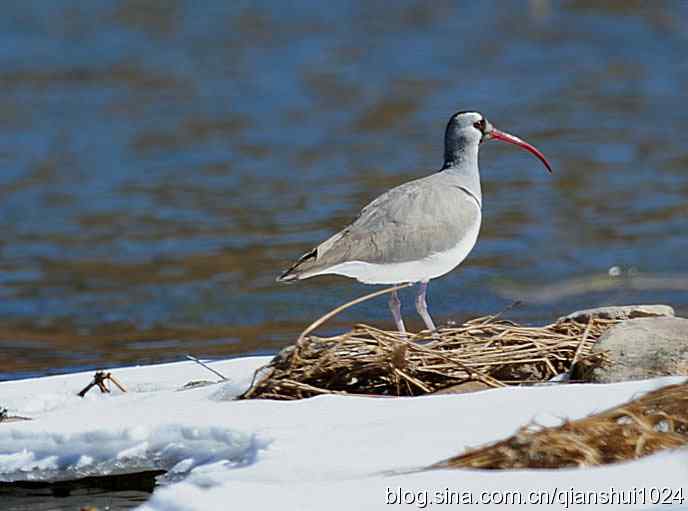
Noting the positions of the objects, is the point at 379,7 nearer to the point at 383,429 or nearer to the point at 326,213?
the point at 326,213

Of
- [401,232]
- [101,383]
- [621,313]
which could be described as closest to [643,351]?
[621,313]

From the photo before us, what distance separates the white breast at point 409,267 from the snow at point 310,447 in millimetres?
1073

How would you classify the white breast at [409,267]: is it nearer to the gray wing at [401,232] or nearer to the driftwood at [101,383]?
the gray wing at [401,232]

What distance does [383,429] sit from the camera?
5219mm

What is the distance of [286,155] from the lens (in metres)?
18.8

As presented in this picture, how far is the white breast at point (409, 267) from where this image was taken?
23.5ft

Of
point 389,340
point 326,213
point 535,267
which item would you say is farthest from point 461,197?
point 326,213

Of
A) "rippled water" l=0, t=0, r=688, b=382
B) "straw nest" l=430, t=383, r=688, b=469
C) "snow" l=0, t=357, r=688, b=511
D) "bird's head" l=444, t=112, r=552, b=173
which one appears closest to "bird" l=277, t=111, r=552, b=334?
"bird's head" l=444, t=112, r=552, b=173

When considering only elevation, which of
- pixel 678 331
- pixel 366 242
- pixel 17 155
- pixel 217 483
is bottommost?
pixel 217 483

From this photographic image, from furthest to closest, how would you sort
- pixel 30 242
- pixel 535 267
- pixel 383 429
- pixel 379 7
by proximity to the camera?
1. pixel 379 7
2. pixel 30 242
3. pixel 535 267
4. pixel 383 429

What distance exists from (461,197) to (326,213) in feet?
24.3

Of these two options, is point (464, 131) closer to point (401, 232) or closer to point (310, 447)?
point (401, 232)

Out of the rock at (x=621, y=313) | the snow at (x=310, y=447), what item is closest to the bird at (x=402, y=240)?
the rock at (x=621, y=313)

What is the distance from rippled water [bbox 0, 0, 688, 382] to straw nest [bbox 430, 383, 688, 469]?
0.53 meters
